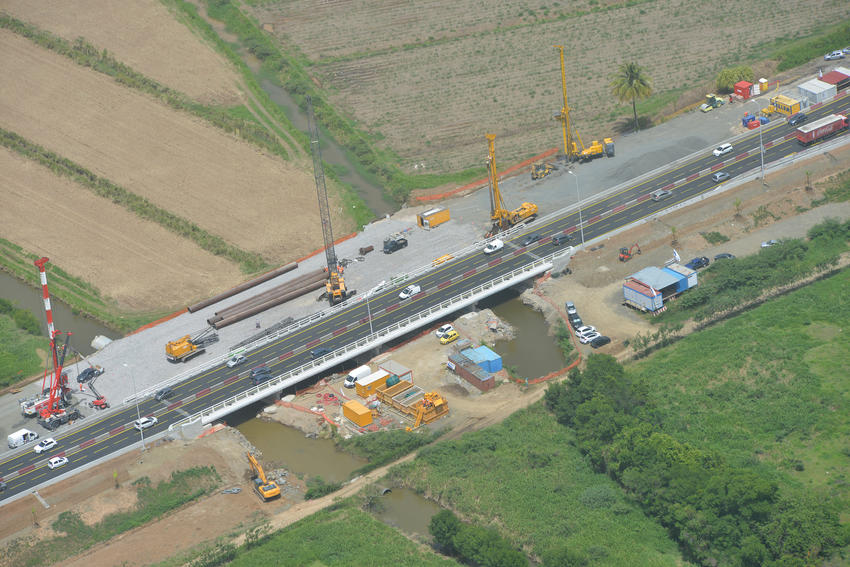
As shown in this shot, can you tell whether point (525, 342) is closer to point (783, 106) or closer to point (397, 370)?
point (397, 370)

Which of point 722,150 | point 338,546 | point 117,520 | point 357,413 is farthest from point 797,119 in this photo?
point 117,520

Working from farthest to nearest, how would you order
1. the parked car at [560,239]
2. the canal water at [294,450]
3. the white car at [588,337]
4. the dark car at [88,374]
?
the parked car at [560,239] → the white car at [588,337] → the dark car at [88,374] → the canal water at [294,450]

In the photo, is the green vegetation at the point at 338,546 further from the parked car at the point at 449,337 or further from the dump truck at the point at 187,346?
the dump truck at the point at 187,346

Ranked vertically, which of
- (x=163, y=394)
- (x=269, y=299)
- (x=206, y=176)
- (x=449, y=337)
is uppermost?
(x=206, y=176)

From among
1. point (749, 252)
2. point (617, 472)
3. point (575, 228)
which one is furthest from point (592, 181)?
point (617, 472)

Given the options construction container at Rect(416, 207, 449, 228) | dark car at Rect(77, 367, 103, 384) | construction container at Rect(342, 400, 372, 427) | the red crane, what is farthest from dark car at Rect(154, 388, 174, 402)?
construction container at Rect(416, 207, 449, 228)

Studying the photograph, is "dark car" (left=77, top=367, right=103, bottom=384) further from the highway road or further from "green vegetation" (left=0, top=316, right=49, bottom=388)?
the highway road

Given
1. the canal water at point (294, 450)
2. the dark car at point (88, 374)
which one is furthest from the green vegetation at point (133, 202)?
the canal water at point (294, 450)
